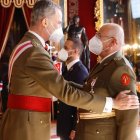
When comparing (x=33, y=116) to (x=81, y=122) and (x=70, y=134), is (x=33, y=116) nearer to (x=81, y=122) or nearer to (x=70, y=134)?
(x=81, y=122)

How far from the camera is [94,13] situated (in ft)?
32.2

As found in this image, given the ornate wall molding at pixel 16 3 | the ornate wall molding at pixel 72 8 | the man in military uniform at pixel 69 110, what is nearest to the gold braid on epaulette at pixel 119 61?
the man in military uniform at pixel 69 110

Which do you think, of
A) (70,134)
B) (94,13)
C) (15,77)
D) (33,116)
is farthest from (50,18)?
(94,13)

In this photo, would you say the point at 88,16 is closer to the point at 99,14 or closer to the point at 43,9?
the point at 99,14

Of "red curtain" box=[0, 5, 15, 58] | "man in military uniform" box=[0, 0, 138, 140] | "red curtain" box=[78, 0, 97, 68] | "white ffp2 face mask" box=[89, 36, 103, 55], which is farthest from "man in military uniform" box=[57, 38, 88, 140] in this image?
"red curtain" box=[78, 0, 97, 68]

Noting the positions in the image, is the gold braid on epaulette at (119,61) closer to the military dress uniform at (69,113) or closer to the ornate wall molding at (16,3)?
the military dress uniform at (69,113)

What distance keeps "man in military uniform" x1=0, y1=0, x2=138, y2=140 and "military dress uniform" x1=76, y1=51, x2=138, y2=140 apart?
121 mm

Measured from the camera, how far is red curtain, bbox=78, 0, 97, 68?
31.7 ft

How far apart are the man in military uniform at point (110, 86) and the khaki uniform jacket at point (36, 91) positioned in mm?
189

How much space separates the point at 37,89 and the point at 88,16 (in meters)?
7.61

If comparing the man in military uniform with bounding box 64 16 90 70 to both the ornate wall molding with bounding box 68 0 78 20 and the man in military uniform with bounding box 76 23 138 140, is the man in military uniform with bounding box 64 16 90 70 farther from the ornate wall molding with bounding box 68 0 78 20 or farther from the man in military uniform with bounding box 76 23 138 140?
the man in military uniform with bounding box 76 23 138 140

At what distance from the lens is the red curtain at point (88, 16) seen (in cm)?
966

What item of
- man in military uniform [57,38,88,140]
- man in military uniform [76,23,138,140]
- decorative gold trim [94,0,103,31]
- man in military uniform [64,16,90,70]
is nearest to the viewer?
man in military uniform [76,23,138,140]

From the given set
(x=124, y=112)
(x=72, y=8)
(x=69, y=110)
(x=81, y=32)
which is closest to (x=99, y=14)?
(x=72, y=8)
